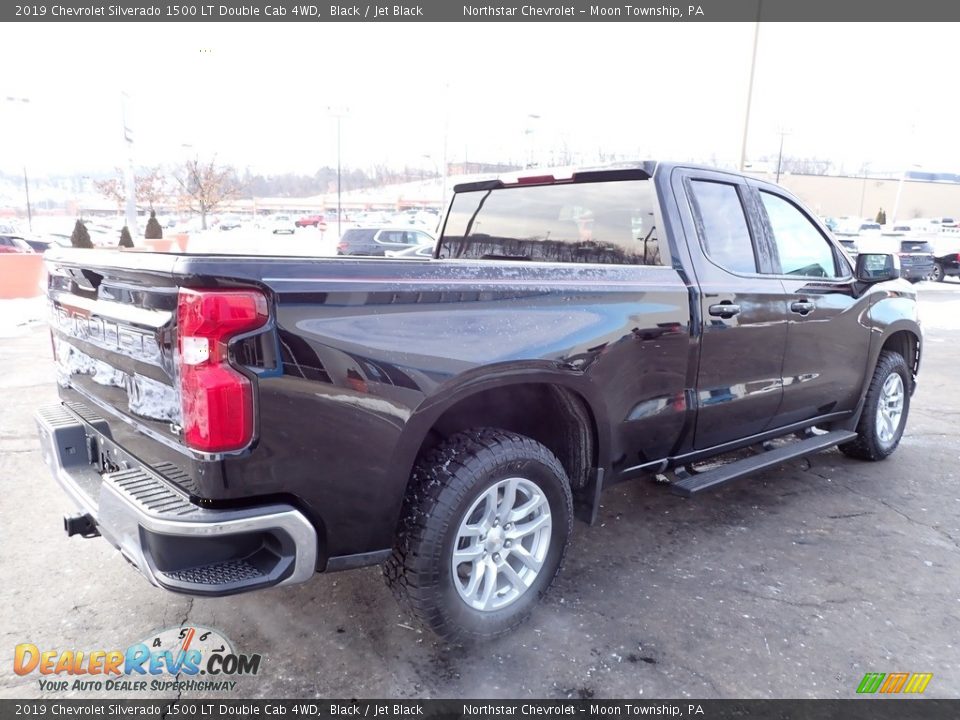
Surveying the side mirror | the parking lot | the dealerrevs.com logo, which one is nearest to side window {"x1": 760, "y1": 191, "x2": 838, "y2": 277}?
the side mirror

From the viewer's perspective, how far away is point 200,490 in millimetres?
2014

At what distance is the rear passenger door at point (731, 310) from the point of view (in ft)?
11.3

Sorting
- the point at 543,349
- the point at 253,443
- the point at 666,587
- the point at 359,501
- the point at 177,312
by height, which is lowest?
the point at 666,587

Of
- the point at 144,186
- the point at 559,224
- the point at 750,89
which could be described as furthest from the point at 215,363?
the point at 144,186

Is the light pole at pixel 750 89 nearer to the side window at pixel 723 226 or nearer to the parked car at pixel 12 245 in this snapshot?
the side window at pixel 723 226

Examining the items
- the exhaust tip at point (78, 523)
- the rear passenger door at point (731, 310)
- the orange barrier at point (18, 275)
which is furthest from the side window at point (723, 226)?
the orange barrier at point (18, 275)

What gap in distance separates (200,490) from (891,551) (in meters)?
3.62

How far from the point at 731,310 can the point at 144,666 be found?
3.14m

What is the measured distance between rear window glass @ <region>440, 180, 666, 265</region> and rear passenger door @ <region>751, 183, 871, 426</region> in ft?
3.24

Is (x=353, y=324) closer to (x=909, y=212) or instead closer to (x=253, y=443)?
(x=253, y=443)

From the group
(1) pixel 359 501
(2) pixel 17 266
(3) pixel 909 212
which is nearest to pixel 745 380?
(1) pixel 359 501

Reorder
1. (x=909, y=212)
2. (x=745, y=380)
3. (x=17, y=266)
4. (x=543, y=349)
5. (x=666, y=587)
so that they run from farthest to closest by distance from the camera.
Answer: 1. (x=909, y=212)
2. (x=17, y=266)
3. (x=745, y=380)
4. (x=666, y=587)
5. (x=543, y=349)

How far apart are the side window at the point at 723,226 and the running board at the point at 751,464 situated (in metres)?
1.10

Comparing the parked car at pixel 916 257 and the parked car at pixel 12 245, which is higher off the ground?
the parked car at pixel 916 257
